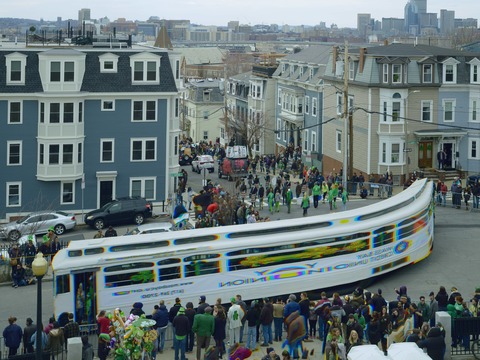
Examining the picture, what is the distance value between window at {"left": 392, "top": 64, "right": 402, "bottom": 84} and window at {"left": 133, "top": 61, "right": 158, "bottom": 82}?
699 inches

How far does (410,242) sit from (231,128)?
190 ft

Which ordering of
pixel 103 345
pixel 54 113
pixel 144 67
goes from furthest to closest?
pixel 144 67, pixel 54 113, pixel 103 345

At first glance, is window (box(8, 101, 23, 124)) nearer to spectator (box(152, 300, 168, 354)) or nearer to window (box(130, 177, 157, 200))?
window (box(130, 177, 157, 200))

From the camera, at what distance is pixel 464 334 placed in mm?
23953

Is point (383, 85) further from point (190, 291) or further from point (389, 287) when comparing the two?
point (190, 291)

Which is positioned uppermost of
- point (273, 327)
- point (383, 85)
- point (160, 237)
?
point (383, 85)

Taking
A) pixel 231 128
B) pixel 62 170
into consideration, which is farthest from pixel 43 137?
pixel 231 128

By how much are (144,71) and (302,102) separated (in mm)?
28743

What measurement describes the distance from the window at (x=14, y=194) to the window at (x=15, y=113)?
3629mm

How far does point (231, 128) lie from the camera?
9050cm

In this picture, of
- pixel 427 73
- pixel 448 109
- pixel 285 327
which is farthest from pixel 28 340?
pixel 448 109

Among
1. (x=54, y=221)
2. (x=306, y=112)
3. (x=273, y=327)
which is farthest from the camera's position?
(x=306, y=112)

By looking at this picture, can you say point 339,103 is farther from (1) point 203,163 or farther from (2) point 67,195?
(2) point 67,195

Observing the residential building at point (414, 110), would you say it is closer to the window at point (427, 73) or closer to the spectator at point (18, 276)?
the window at point (427, 73)
